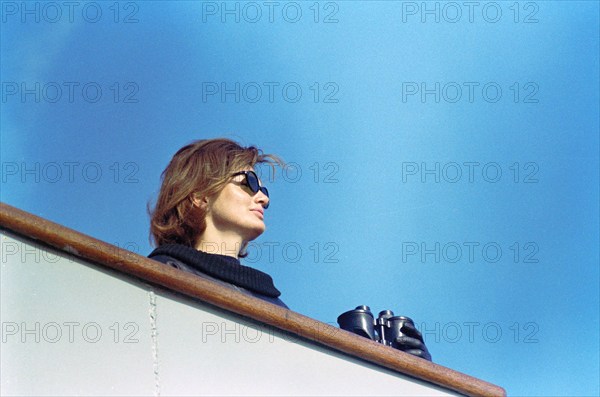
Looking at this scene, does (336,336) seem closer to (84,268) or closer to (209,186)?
(84,268)

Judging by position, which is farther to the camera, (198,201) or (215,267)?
(198,201)

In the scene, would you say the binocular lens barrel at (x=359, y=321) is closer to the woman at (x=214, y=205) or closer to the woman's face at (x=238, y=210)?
the woman at (x=214, y=205)

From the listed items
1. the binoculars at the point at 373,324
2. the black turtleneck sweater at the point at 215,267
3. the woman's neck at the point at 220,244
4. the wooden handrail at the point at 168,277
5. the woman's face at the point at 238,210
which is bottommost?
the wooden handrail at the point at 168,277

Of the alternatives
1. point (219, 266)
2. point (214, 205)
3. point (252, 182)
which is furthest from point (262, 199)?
point (219, 266)

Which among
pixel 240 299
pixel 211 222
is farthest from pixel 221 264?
pixel 240 299

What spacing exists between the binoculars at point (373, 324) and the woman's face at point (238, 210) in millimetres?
652

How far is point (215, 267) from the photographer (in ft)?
22.4

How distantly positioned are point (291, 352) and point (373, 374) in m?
0.36

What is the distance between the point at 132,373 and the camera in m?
5.57

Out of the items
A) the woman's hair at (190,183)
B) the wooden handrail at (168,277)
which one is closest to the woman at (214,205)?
the woman's hair at (190,183)

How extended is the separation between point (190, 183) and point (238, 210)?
0.95 feet

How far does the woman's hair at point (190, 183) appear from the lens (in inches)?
286

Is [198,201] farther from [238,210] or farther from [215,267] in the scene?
[215,267]

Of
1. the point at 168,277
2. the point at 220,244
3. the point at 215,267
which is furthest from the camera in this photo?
the point at 220,244
